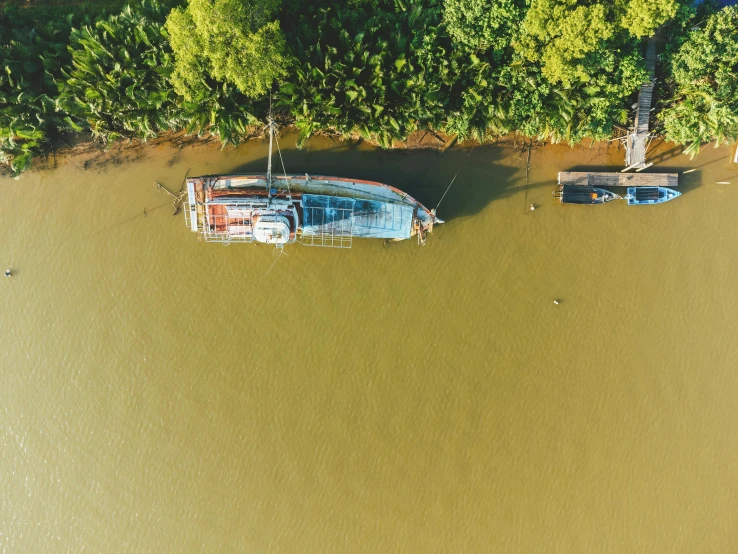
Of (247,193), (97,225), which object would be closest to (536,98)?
(247,193)

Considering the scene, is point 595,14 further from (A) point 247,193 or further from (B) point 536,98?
(A) point 247,193

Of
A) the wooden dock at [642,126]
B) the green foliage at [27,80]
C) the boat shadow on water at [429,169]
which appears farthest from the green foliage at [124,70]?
the wooden dock at [642,126]

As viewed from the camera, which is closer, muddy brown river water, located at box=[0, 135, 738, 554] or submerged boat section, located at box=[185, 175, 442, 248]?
submerged boat section, located at box=[185, 175, 442, 248]

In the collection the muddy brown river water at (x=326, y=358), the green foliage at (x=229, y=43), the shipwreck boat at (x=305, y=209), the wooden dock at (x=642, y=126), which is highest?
the green foliage at (x=229, y=43)

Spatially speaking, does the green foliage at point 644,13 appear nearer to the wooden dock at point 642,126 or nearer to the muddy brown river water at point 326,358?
the wooden dock at point 642,126

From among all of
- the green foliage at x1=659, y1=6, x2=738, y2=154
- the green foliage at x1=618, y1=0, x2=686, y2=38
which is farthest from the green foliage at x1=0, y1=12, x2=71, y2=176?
the green foliage at x1=659, y1=6, x2=738, y2=154

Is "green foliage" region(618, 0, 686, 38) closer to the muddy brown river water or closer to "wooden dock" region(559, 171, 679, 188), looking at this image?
the muddy brown river water
